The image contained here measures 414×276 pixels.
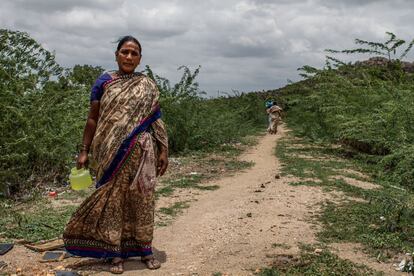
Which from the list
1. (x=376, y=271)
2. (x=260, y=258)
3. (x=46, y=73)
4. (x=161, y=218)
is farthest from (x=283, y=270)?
(x=46, y=73)

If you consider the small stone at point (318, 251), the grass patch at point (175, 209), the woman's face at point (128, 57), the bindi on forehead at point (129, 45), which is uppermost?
the bindi on forehead at point (129, 45)

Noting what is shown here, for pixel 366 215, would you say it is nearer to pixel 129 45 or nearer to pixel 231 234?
pixel 231 234

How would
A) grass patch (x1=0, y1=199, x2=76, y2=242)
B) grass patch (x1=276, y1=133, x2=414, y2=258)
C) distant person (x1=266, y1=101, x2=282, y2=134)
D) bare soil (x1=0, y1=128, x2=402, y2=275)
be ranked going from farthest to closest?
distant person (x1=266, y1=101, x2=282, y2=134)
grass patch (x1=0, y1=199, x2=76, y2=242)
grass patch (x1=276, y1=133, x2=414, y2=258)
bare soil (x1=0, y1=128, x2=402, y2=275)

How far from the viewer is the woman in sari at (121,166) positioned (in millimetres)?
3926

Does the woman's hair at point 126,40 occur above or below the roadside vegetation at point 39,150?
above

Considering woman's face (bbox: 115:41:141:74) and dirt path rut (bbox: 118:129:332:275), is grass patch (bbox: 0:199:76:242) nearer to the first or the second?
dirt path rut (bbox: 118:129:332:275)

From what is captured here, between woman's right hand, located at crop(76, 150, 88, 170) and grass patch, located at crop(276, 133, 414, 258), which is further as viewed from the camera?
grass patch, located at crop(276, 133, 414, 258)

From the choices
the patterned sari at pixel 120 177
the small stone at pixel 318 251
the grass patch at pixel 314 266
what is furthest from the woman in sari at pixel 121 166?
the small stone at pixel 318 251

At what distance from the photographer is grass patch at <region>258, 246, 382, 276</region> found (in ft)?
12.9

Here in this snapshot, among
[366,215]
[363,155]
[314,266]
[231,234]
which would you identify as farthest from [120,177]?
[363,155]

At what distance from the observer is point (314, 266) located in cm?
405

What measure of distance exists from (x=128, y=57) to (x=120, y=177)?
1018mm

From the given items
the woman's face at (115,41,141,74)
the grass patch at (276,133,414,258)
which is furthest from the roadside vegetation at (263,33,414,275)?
the woman's face at (115,41,141,74)

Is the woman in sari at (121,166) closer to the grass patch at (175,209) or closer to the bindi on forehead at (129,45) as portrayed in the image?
the bindi on forehead at (129,45)
